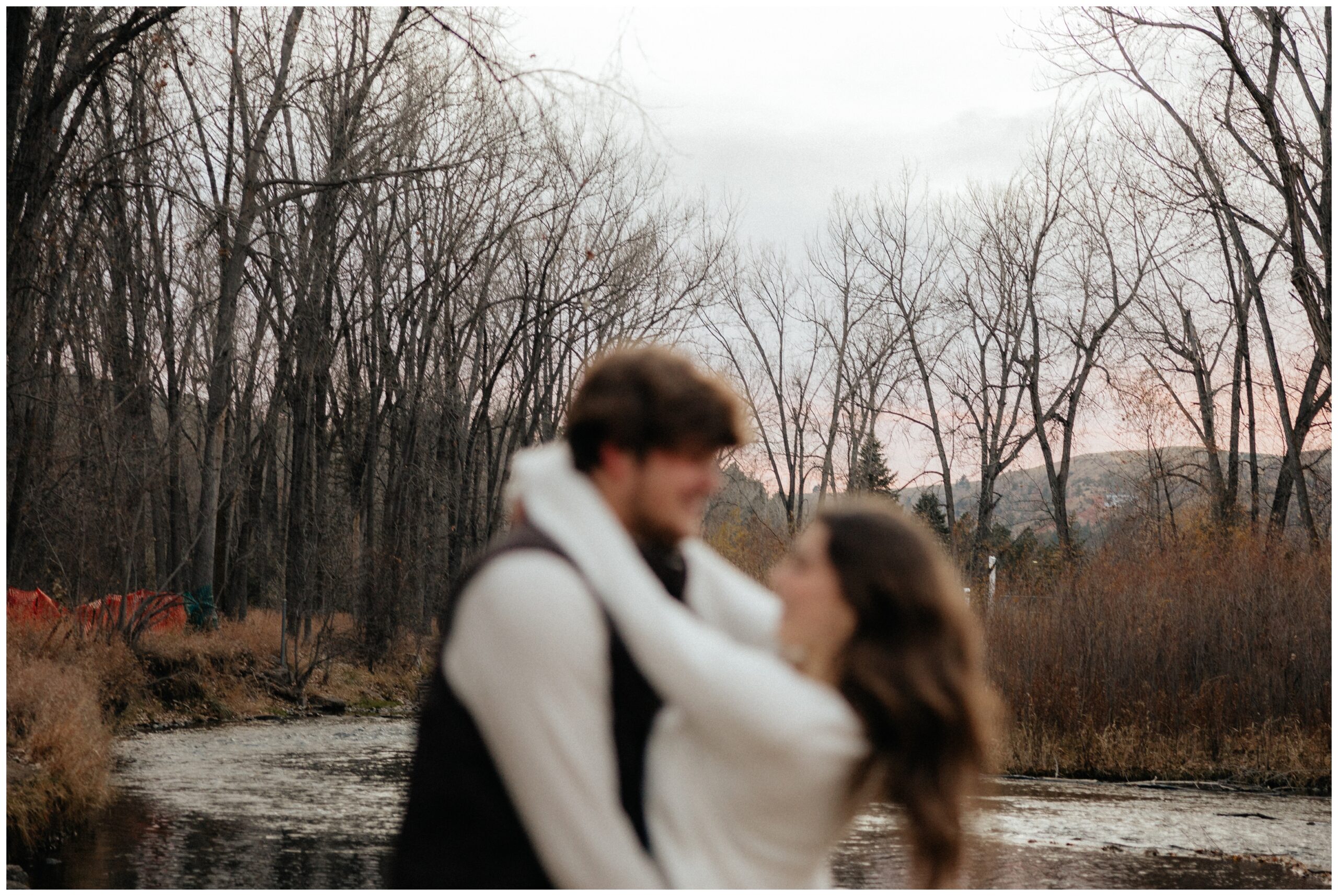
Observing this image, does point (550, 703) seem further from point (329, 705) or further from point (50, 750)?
point (329, 705)

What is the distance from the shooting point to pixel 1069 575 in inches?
676

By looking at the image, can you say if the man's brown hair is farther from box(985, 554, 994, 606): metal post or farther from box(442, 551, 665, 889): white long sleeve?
box(985, 554, 994, 606): metal post

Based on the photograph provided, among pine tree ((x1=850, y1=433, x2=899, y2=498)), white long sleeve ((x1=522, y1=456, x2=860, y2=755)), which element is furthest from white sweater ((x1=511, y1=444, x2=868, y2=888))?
pine tree ((x1=850, y1=433, x2=899, y2=498))

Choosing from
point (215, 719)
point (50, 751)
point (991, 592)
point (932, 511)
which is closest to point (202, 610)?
point (215, 719)

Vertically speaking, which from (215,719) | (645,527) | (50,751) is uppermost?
(645,527)

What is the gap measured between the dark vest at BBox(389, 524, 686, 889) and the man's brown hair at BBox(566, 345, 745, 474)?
19 cm

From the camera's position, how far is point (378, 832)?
10.6 meters

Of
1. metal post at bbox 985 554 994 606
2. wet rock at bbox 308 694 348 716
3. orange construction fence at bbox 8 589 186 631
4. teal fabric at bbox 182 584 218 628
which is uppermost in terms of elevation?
metal post at bbox 985 554 994 606

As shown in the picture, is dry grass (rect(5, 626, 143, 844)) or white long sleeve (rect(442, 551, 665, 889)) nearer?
white long sleeve (rect(442, 551, 665, 889))

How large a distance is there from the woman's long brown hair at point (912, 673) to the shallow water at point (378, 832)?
735 centimetres

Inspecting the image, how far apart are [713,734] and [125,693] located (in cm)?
1664

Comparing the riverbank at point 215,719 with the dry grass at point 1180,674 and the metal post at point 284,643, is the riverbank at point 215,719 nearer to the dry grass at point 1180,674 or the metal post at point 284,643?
the dry grass at point 1180,674

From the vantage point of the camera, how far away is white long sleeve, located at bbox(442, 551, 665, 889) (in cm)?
165

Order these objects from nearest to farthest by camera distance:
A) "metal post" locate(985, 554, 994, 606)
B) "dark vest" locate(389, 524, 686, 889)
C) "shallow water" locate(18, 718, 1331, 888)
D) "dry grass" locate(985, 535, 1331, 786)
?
"dark vest" locate(389, 524, 686, 889) < "shallow water" locate(18, 718, 1331, 888) < "dry grass" locate(985, 535, 1331, 786) < "metal post" locate(985, 554, 994, 606)
